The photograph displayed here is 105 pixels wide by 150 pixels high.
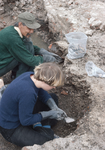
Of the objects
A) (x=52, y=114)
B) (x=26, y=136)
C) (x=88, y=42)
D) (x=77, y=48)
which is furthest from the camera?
(x=88, y=42)

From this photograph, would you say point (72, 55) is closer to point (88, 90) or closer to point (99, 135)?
point (88, 90)

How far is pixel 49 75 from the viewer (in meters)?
1.46

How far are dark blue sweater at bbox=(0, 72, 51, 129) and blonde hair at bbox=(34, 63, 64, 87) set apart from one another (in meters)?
0.17

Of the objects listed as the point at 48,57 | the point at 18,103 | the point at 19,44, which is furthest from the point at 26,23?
the point at 18,103

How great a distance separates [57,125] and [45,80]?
1.11m

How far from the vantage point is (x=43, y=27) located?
4.88m

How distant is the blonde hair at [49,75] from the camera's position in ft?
4.80

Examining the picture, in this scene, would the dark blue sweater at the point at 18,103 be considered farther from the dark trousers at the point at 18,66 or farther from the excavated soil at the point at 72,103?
the dark trousers at the point at 18,66

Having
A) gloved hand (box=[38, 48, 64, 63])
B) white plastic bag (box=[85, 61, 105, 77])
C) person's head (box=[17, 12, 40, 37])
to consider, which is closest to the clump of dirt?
white plastic bag (box=[85, 61, 105, 77])

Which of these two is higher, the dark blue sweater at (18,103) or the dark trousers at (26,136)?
the dark blue sweater at (18,103)

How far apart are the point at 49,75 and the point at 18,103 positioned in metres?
0.49

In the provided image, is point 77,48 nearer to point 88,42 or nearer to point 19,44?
point 88,42

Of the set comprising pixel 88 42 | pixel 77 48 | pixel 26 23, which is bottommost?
pixel 88 42

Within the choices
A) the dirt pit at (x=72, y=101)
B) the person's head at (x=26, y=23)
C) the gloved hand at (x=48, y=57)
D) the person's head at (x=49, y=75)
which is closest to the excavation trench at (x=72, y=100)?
the dirt pit at (x=72, y=101)
